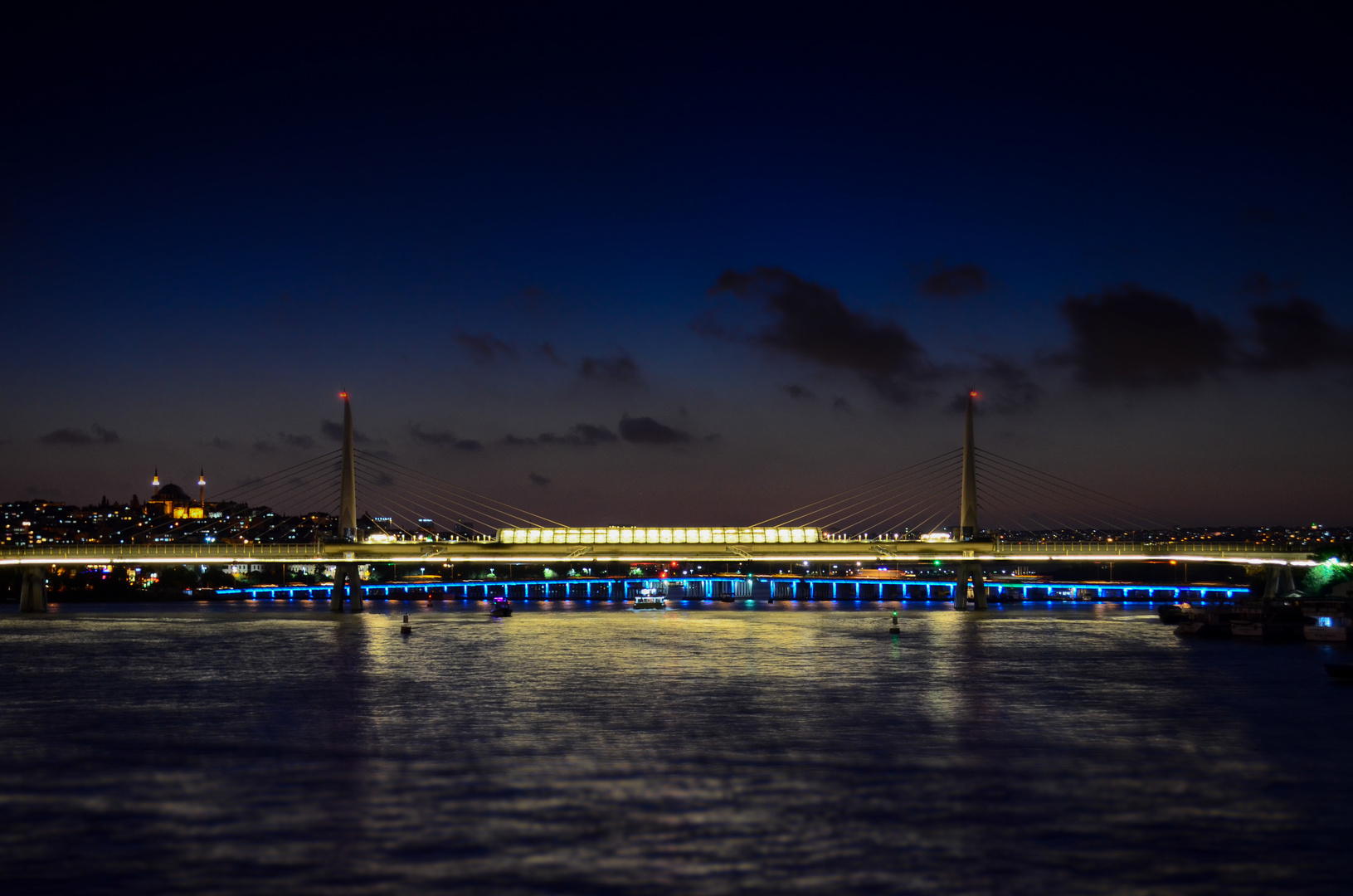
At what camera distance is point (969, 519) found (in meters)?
144

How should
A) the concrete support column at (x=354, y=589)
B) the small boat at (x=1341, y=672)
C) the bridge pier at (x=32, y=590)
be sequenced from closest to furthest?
the small boat at (x=1341, y=672), the bridge pier at (x=32, y=590), the concrete support column at (x=354, y=589)

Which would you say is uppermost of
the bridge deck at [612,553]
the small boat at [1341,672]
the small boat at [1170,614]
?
the bridge deck at [612,553]

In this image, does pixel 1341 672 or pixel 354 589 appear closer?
pixel 1341 672

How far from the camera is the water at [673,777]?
22.1m

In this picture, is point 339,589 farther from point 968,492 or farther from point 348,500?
point 968,492

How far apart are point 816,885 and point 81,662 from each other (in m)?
62.0

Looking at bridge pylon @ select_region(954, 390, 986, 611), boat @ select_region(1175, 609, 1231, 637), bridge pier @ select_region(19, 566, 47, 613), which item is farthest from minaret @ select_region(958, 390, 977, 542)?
bridge pier @ select_region(19, 566, 47, 613)

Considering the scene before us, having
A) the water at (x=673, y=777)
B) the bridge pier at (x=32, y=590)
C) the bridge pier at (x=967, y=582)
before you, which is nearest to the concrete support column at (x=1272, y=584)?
the bridge pier at (x=967, y=582)

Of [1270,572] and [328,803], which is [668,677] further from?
[1270,572]

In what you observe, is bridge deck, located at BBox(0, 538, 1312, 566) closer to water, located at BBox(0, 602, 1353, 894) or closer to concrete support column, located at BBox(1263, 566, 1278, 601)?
concrete support column, located at BBox(1263, 566, 1278, 601)

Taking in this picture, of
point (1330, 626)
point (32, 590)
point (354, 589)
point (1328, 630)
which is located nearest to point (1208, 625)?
point (1330, 626)

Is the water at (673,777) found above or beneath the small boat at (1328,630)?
above

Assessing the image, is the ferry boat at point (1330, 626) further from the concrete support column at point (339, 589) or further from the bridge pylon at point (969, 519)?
the concrete support column at point (339, 589)

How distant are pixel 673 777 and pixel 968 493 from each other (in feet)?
399
